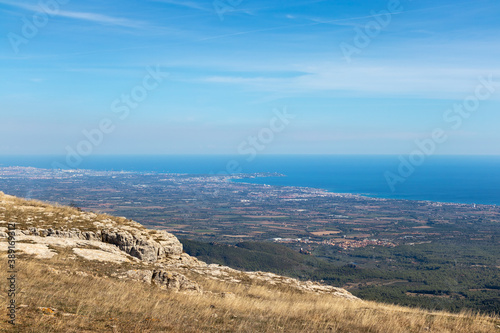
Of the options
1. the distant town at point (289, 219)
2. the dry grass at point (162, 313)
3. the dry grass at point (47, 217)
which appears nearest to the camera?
the dry grass at point (162, 313)

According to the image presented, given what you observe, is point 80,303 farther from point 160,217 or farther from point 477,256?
point 160,217

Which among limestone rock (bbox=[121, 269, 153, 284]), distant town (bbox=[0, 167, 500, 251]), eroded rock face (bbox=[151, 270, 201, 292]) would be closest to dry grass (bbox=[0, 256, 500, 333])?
eroded rock face (bbox=[151, 270, 201, 292])

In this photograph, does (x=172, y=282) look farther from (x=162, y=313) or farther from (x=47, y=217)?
(x=47, y=217)

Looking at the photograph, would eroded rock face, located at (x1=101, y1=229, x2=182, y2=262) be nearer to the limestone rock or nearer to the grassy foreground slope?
the limestone rock

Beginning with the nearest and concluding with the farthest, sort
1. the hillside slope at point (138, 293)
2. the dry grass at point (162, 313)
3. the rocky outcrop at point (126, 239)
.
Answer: the dry grass at point (162, 313), the hillside slope at point (138, 293), the rocky outcrop at point (126, 239)

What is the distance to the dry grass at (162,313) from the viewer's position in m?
9.32

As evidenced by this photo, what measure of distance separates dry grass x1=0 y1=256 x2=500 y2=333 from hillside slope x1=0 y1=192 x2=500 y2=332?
3 cm

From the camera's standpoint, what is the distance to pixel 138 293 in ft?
42.5

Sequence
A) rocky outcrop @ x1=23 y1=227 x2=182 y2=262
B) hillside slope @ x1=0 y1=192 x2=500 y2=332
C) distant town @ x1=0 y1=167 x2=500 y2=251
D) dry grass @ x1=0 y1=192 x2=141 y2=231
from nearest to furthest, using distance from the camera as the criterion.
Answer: hillside slope @ x1=0 y1=192 x2=500 y2=332 → rocky outcrop @ x1=23 y1=227 x2=182 y2=262 → dry grass @ x1=0 y1=192 x2=141 y2=231 → distant town @ x1=0 y1=167 x2=500 y2=251

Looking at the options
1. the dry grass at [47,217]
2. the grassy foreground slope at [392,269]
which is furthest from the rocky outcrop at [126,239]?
the grassy foreground slope at [392,269]

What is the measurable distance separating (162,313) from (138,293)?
8.14ft

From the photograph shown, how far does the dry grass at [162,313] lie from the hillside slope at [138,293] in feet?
0.09

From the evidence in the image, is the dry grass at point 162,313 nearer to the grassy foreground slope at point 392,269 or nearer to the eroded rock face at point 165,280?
the eroded rock face at point 165,280

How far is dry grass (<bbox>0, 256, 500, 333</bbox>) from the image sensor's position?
30.6 ft
